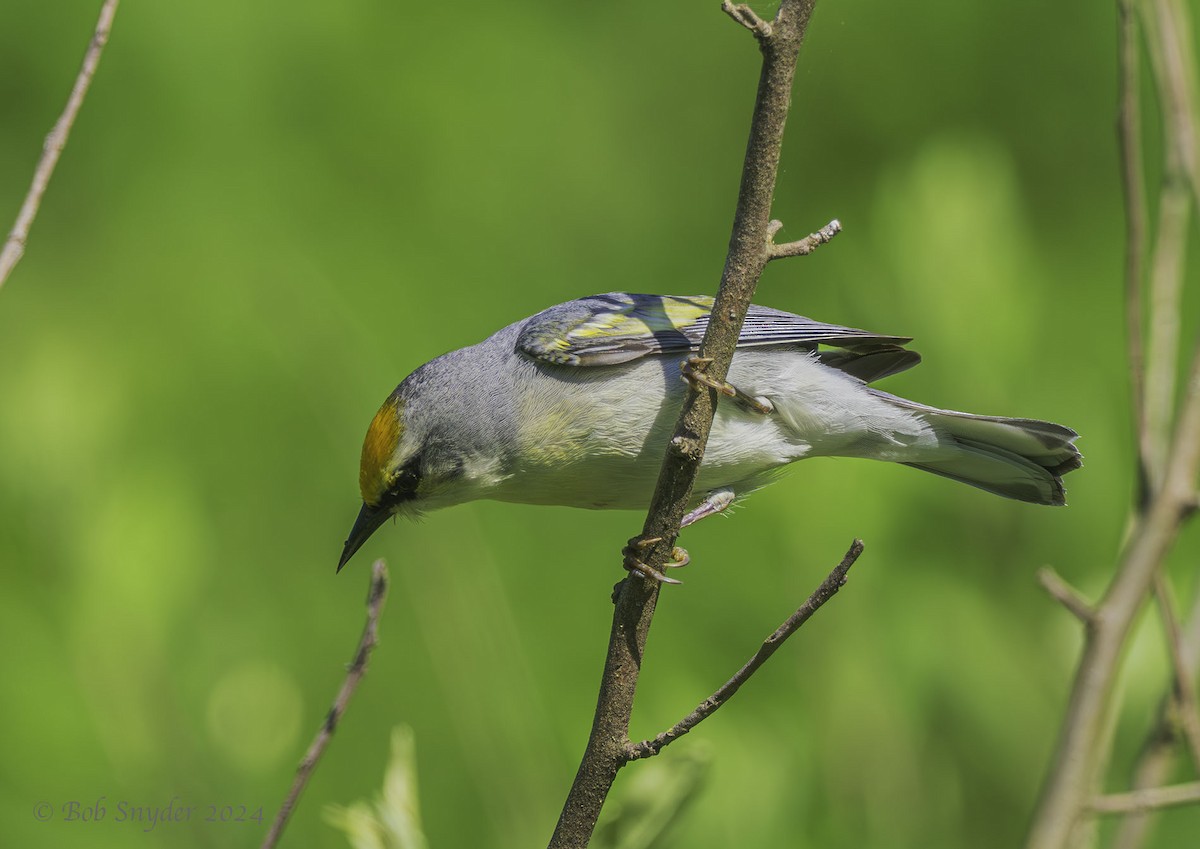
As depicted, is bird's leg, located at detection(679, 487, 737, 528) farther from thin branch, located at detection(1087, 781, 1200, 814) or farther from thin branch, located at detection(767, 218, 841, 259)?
thin branch, located at detection(1087, 781, 1200, 814)

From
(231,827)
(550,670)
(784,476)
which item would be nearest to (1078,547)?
(784,476)

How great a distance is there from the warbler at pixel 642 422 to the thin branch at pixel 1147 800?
0.84m

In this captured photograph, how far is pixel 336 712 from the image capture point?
1765 millimetres

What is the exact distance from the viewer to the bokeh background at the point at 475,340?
238 cm

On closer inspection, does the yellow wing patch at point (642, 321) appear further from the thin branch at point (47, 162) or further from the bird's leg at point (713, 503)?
the thin branch at point (47, 162)

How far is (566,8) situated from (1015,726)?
2816 mm

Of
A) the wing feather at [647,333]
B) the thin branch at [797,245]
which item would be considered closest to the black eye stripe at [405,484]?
the wing feather at [647,333]

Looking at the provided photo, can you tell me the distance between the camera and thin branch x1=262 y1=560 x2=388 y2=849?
5.38ft

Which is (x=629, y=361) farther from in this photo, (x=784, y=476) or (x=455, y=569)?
(x=455, y=569)

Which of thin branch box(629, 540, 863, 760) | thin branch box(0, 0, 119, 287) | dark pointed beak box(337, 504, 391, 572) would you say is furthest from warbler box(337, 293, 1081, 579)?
thin branch box(0, 0, 119, 287)

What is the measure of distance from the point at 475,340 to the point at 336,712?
78.6 inches

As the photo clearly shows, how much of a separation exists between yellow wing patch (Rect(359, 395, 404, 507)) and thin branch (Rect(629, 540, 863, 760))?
3.31 ft

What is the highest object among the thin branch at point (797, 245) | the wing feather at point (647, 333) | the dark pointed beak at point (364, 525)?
the thin branch at point (797, 245)

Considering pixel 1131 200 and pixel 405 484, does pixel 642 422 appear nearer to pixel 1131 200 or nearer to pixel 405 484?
pixel 405 484
